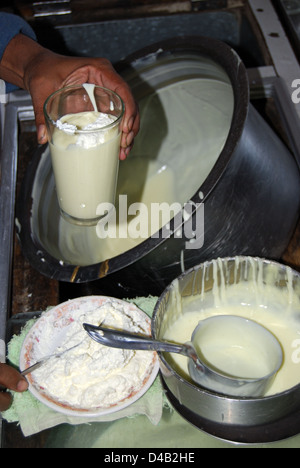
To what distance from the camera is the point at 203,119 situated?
1.70m

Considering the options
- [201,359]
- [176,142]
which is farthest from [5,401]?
[176,142]

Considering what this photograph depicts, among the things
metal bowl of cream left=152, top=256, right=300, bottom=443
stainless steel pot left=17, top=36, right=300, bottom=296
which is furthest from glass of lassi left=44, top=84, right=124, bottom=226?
metal bowl of cream left=152, top=256, right=300, bottom=443

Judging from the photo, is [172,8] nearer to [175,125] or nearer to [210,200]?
[175,125]

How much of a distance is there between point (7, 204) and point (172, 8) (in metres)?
1.22

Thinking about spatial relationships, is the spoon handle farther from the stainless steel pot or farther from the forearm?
the forearm

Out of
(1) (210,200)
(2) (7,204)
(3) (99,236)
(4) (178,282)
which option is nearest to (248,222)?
(1) (210,200)

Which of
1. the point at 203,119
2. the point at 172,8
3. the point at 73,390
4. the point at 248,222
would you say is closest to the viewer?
the point at 73,390

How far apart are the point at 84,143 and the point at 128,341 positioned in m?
0.40

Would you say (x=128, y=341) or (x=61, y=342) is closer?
(x=128, y=341)

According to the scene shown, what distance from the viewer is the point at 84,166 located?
103 centimetres

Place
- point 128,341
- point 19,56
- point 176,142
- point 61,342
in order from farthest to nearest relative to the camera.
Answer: point 176,142 < point 19,56 < point 61,342 < point 128,341

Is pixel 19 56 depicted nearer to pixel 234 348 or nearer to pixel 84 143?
pixel 84 143

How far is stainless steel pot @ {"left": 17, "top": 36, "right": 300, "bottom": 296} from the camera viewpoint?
43.9 inches

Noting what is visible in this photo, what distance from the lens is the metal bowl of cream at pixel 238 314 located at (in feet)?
2.95
